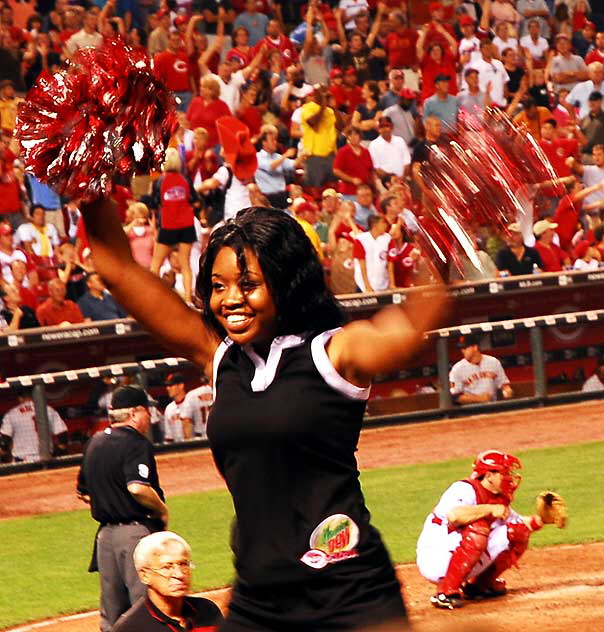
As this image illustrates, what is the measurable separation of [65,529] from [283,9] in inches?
445

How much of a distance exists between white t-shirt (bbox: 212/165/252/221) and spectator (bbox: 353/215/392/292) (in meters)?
1.46

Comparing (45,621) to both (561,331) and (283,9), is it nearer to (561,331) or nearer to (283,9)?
(561,331)

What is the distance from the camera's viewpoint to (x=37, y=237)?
15344 millimetres

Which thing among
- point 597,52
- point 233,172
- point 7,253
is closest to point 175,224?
point 233,172

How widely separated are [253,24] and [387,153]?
3.10 m

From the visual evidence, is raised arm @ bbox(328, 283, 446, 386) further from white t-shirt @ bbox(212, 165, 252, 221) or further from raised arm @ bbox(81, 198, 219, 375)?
white t-shirt @ bbox(212, 165, 252, 221)

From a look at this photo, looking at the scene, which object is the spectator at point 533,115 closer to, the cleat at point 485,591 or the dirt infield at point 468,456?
the dirt infield at point 468,456

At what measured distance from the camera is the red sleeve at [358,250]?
50.7 feet

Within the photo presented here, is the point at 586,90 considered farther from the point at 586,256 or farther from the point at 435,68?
the point at 586,256

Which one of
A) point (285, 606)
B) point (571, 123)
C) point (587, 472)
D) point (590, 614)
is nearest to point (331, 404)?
point (285, 606)

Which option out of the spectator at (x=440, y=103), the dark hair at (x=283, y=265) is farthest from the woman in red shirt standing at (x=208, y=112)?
the dark hair at (x=283, y=265)

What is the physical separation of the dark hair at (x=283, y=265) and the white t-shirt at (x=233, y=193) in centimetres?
1258

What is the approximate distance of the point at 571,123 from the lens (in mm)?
19797

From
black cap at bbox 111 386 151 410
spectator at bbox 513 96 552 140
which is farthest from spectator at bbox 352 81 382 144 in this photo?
black cap at bbox 111 386 151 410
